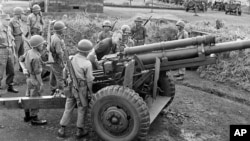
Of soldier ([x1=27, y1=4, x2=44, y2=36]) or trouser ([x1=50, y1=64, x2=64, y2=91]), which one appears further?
soldier ([x1=27, y1=4, x2=44, y2=36])

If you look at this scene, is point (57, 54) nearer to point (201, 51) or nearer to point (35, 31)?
point (35, 31)

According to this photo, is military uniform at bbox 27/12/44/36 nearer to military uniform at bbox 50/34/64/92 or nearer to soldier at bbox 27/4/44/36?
soldier at bbox 27/4/44/36

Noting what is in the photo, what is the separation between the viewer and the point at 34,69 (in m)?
5.46

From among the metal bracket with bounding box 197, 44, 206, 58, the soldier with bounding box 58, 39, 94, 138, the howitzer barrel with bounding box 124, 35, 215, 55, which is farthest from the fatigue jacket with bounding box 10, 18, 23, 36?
the metal bracket with bounding box 197, 44, 206, 58

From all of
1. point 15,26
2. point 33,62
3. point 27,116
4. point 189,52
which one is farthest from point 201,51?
point 15,26

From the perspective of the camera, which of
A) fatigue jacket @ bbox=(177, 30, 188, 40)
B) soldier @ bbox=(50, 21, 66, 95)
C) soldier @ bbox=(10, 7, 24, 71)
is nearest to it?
→ soldier @ bbox=(50, 21, 66, 95)

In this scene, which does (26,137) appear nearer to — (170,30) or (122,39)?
(122,39)

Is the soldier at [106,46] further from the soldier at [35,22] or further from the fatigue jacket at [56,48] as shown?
the soldier at [35,22]

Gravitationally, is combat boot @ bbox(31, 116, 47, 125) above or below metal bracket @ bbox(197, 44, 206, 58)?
below

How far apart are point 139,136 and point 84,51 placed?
1570 mm

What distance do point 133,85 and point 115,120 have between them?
2.55 ft

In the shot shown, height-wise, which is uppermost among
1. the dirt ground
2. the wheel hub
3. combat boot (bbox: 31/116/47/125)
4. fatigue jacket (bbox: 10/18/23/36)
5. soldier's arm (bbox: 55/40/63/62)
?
fatigue jacket (bbox: 10/18/23/36)

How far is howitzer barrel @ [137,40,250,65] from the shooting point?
5336 mm

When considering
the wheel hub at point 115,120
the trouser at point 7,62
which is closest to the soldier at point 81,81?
the wheel hub at point 115,120
